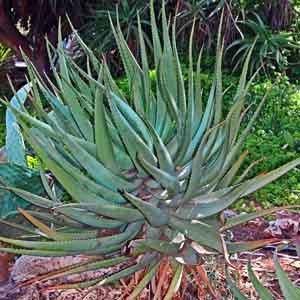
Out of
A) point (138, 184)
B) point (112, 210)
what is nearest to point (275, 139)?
point (138, 184)

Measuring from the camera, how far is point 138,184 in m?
1.79

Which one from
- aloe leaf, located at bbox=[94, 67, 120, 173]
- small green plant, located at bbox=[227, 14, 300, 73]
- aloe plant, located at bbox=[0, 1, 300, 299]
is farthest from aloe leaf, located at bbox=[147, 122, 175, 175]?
small green plant, located at bbox=[227, 14, 300, 73]

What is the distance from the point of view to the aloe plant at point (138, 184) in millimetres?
1701

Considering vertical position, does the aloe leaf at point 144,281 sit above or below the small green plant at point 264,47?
above

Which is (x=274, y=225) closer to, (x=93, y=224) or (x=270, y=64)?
(x=93, y=224)

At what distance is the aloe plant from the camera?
5.58ft

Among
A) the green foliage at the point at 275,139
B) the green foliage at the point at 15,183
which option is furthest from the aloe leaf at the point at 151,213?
the green foliage at the point at 275,139

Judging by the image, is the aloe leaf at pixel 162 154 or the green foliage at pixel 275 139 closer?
the aloe leaf at pixel 162 154

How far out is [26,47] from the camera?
24.2 ft

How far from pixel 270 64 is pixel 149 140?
5.22 m

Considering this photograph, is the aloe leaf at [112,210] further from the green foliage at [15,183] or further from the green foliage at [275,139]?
the green foliage at [275,139]

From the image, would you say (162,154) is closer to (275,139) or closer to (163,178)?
(163,178)

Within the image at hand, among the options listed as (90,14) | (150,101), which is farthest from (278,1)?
(150,101)

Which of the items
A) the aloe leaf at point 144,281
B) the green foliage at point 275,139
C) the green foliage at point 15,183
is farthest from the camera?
the green foliage at point 275,139
